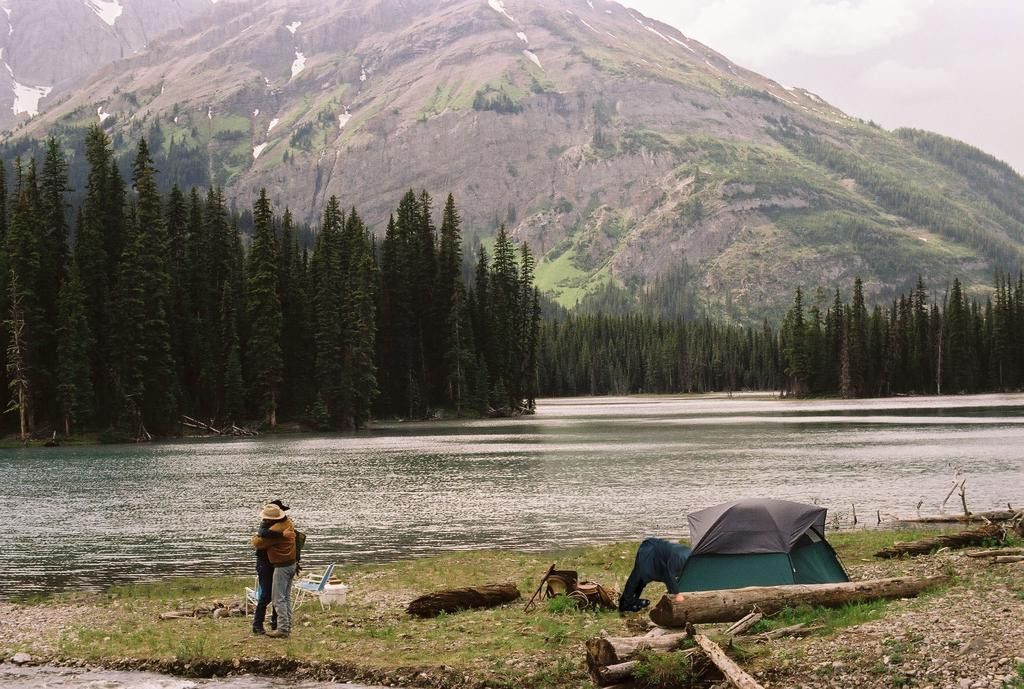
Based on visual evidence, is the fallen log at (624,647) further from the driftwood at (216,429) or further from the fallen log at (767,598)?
the driftwood at (216,429)

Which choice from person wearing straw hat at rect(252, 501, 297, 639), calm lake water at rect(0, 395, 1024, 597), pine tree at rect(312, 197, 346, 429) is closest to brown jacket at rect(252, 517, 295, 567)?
person wearing straw hat at rect(252, 501, 297, 639)

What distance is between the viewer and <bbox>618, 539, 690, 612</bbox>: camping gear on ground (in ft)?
71.5

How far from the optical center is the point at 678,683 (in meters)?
16.1

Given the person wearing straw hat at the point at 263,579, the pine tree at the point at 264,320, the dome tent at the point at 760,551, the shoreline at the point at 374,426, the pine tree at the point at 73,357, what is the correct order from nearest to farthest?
the person wearing straw hat at the point at 263,579, the dome tent at the point at 760,551, the pine tree at the point at 73,357, the shoreline at the point at 374,426, the pine tree at the point at 264,320

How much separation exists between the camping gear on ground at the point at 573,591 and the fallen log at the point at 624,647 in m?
5.25

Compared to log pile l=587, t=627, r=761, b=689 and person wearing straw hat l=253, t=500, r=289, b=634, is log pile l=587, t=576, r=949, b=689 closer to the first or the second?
log pile l=587, t=627, r=761, b=689

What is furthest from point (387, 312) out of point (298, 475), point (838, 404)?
point (838, 404)

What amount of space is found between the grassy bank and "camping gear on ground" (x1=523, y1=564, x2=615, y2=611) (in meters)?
0.45

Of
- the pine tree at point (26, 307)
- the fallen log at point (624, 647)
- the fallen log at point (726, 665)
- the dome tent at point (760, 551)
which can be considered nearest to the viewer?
the fallen log at point (726, 665)

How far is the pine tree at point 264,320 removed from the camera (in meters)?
115

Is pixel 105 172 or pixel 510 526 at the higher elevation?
pixel 105 172

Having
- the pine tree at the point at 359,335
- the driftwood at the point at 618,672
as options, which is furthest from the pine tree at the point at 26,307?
the driftwood at the point at 618,672

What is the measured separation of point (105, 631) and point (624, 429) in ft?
307

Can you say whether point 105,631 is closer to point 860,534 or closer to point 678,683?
point 678,683
